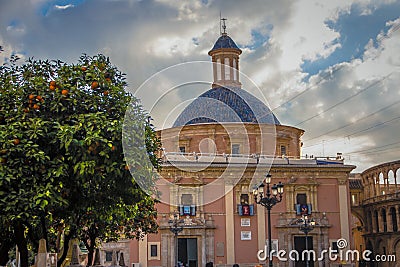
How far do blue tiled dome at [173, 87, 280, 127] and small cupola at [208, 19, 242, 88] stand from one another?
5.79 feet

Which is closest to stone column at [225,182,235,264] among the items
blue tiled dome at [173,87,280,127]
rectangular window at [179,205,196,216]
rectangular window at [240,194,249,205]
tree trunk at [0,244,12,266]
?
rectangular window at [240,194,249,205]

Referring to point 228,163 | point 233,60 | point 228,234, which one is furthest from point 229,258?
point 233,60

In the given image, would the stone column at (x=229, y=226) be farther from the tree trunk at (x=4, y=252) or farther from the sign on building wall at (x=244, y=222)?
the tree trunk at (x=4, y=252)

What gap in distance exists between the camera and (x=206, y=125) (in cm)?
4091

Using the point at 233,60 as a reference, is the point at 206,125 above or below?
below

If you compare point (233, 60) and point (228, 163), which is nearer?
point (228, 163)

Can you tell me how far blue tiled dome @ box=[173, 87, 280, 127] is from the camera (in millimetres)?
41938

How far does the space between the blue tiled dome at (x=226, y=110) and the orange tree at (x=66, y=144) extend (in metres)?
28.7

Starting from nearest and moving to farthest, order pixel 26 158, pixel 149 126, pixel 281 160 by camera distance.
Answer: pixel 26 158 → pixel 149 126 → pixel 281 160

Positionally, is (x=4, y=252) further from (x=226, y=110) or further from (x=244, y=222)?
(x=226, y=110)

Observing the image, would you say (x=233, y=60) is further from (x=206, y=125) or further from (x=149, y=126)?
(x=149, y=126)

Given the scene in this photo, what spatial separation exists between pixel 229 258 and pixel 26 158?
27.9 m

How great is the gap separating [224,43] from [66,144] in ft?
126

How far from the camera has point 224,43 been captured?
4781cm
